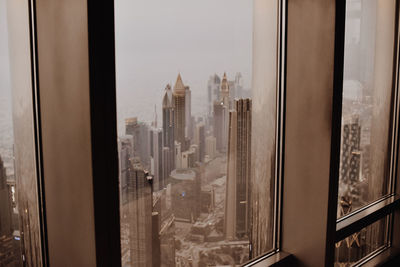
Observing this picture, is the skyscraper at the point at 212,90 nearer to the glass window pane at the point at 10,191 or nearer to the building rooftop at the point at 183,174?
the building rooftop at the point at 183,174

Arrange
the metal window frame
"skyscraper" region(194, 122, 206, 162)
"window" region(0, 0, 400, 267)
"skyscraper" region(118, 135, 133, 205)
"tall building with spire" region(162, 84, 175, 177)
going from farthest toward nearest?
the metal window frame < "skyscraper" region(194, 122, 206, 162) < "tall building with spire" region(162, 84, 175, 177) < "skyscraper" region(118, 135, 133, 205) < "window" region(0, 0, 400, 267)

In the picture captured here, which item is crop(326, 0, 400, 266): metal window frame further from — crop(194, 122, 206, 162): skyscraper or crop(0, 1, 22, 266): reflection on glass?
crop(0, 1, 22, 266): reflection on glass

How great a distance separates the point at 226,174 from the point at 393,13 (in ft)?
5.19

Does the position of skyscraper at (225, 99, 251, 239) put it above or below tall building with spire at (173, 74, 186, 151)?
below

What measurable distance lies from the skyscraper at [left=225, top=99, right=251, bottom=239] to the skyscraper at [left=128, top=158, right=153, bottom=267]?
41 cm

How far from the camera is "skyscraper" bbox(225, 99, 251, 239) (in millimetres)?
1655

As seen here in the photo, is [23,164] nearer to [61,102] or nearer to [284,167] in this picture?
[61,102]

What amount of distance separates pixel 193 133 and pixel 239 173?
352mm

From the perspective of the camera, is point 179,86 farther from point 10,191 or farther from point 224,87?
point 10,191

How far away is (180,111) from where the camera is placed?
1.41m

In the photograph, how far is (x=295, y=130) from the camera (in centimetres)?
178

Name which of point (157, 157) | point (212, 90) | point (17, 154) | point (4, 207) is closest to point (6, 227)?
point (4, 207)

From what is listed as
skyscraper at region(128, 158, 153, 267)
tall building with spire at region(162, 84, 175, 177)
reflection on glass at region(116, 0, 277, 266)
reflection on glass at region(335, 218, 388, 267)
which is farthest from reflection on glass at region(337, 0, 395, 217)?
skyscraper at region(128, 158, 153, 267)

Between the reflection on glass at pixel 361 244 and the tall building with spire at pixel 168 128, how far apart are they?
126 centimetres
